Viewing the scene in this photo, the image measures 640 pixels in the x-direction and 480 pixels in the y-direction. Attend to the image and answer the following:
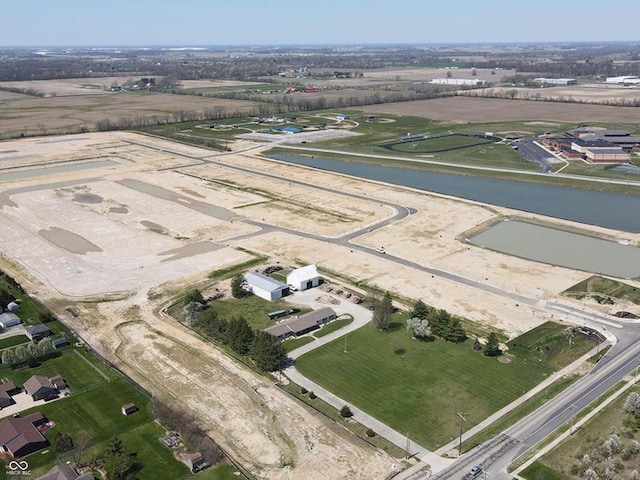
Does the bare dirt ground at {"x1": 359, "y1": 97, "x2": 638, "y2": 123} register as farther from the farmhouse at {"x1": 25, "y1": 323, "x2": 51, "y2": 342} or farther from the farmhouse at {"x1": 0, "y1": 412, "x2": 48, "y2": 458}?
the farmhouse at {"x1": 0, "y1": 412, "x2": 48, "y2": 458}

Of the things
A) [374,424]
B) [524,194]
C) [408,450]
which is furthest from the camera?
[524,194]

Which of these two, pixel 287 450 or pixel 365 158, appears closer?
pixel 287 450

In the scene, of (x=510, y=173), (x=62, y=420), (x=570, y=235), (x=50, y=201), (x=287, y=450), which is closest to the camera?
(x=287, y=450)

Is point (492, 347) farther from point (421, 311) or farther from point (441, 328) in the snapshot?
point (421, 311)

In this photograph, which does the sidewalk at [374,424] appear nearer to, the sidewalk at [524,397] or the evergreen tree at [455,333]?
the sidewalk at [524,397]

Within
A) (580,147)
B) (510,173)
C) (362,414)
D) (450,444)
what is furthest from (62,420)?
(580,147)

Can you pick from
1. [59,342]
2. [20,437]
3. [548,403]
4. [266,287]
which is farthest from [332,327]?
[20,437]

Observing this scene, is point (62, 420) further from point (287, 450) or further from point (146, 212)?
point (146, 212)
